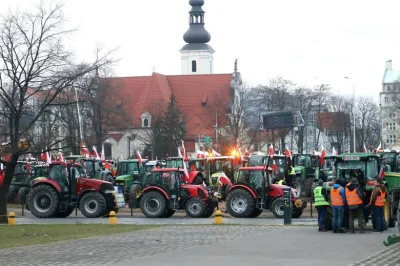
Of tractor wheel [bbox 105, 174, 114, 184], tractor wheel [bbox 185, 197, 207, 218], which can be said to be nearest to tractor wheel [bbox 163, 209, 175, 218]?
tractor wheel [bbox 185, 197, 207, 218]

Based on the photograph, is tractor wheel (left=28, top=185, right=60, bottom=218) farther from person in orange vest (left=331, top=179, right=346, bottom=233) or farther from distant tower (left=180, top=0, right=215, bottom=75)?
distant tower (left=180, top=0, right=215, bottom=75)

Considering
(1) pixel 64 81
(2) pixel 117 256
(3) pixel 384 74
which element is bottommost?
(2) pixel 117 256

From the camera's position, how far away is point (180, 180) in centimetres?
3375

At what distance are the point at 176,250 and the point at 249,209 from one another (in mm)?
13412

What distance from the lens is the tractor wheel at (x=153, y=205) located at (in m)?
33.2

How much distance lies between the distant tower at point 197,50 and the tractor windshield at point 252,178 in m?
108

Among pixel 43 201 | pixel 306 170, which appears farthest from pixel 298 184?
pixel 43 201

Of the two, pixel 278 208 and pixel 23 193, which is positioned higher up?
pixel 23 193

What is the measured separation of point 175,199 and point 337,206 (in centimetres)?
1135

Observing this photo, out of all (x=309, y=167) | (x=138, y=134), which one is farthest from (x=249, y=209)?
(x=138, y=134)

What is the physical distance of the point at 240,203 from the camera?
3206cm

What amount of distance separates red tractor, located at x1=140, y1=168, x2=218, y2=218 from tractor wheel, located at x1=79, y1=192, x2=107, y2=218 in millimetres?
1734

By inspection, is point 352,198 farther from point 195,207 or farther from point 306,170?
point 306,170

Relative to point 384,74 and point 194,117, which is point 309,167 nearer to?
point 194,117
